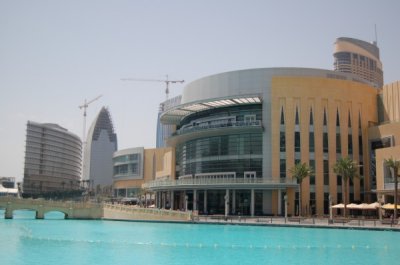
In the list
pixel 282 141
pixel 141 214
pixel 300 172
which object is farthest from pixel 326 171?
pixel 141 214

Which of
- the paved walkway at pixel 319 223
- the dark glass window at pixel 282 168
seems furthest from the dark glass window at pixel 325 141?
the paved walkway at pixel 319 223

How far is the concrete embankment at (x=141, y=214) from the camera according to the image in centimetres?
7325

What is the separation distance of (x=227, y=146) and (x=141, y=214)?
2011 cm

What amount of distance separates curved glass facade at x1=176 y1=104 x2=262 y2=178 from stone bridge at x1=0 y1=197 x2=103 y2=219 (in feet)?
64.3

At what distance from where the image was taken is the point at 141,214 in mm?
79500

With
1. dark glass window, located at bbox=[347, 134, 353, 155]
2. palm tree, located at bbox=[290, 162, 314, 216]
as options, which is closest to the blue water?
palm tree, located at bbox=[290, 162, 314, 216]

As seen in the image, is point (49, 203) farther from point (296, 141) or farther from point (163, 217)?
point (296, 141)

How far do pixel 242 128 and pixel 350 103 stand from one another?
19.6m

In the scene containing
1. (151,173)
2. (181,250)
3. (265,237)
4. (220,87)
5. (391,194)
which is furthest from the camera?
(151,173)

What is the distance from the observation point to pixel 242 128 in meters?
84.9

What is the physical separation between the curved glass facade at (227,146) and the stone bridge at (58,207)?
19.6 m

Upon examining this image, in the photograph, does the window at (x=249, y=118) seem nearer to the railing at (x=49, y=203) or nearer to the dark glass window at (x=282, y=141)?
the dark glass window at (x=282, y=141)

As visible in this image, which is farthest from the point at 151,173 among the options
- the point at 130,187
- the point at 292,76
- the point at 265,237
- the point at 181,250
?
the point at 181,250

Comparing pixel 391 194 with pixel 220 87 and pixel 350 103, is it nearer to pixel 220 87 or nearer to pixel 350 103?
pixel 350 103
